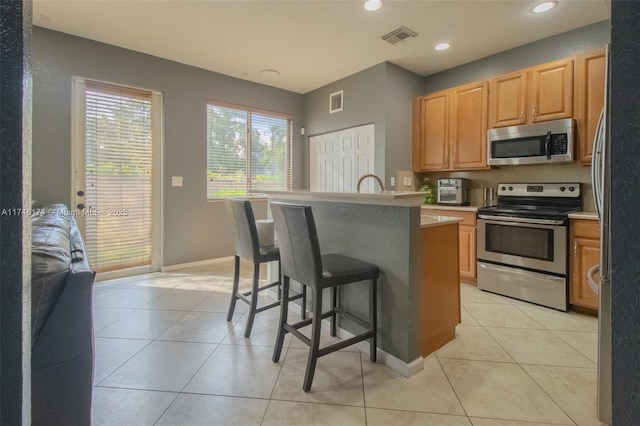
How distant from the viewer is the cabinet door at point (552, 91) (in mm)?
2979

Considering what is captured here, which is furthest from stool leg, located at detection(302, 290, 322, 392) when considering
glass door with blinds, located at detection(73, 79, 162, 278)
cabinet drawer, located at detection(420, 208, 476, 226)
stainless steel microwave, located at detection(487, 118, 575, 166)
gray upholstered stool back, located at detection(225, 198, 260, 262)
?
glass door with blinds, located at detection(73, 79, 162, 278)

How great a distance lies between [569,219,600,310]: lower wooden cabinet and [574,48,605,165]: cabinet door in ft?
2.26

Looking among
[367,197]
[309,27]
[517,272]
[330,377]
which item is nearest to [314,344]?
[330,377]

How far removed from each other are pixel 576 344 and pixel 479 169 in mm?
2192

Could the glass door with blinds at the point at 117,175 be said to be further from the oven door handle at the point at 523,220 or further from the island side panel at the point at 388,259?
the oven door handle at the point at 523,220

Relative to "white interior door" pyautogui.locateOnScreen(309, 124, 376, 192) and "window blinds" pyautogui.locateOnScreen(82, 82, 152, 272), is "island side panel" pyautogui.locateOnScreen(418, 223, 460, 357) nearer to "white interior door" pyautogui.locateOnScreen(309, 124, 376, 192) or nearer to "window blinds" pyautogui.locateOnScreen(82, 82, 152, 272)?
"white interior door" pyautogui.locateOnScreen(309, 124, 376, 192)

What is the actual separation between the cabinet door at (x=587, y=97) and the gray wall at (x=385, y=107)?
1820 mm

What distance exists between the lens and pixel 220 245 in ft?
15.1

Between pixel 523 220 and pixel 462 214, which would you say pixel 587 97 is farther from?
pixel 462 214

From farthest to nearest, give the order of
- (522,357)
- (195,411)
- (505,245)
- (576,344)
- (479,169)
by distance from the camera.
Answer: (479,169) → (505,245) → (576,344) → (522,357) → (195,411)

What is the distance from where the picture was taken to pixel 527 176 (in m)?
3.54
